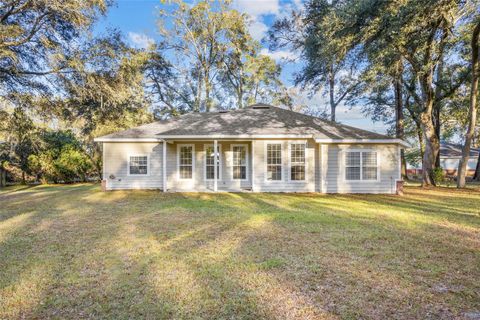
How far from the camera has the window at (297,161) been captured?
13156 mm

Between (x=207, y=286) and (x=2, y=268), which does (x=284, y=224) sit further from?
(x=2, y=268)

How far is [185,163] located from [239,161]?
256 centimetres

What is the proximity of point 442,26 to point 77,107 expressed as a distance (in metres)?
15.4

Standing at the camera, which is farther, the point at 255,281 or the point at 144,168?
the point at 144,168

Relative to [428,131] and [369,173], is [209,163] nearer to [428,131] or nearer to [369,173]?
[369,173]

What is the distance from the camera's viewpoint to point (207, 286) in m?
3.48

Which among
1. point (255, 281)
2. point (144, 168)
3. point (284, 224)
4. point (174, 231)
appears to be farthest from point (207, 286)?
point (144, 168)

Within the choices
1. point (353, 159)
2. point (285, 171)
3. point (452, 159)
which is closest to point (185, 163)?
point (285, 171)

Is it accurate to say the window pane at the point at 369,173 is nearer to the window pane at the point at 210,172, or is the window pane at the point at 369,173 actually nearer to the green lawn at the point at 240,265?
the green lawn at the point at 240,265

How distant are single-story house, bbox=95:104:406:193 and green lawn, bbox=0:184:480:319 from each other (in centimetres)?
507

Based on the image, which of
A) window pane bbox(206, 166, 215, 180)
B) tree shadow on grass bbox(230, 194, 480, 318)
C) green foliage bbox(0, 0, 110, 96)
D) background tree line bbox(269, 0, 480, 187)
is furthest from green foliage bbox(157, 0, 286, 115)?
tree shadow on grass bbox(230, 194, 480, 318)

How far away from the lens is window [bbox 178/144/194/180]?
14.0 meters

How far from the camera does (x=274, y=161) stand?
1327 cm

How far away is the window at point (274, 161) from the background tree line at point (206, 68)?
424cm
